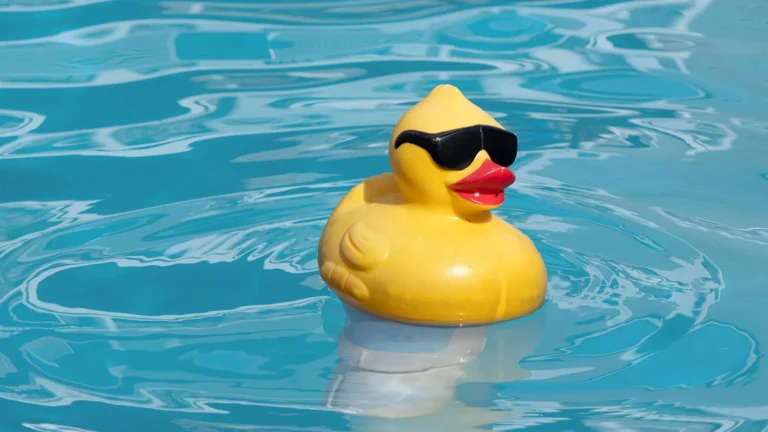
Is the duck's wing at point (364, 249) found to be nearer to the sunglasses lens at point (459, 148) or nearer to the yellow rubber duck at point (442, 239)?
the yellow rubber duck at point (442, 239)

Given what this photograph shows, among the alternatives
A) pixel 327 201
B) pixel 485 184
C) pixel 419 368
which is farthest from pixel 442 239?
pixel 327 201

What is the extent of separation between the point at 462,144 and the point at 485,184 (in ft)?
0.36

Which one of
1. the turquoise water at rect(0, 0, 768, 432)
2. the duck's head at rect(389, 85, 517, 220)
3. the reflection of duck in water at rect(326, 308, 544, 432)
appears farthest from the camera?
the duck's head at rect(389, 85, 517, 220)

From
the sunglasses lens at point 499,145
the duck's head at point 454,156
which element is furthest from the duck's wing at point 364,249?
the sunglasses lens at point 499,145

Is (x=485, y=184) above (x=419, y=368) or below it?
above

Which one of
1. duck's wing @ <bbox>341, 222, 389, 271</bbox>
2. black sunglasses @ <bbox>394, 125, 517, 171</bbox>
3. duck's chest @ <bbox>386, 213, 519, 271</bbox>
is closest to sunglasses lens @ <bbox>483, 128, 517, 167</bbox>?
black sunglasses @ <bbox>394, 125, 517, 171</bbox>

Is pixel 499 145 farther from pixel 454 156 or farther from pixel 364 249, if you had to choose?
pixel 364 249

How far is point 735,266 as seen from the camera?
354cm

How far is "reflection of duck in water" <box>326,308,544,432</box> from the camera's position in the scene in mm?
2709

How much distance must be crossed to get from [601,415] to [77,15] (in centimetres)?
358

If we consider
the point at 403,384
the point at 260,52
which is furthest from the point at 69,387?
the point at 260,52

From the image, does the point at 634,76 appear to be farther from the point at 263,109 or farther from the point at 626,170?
the point at 263,109

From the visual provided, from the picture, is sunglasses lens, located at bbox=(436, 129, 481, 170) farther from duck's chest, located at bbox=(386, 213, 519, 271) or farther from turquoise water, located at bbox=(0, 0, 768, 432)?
turquoise water, located at bbox=(0, 0, 768, 432)

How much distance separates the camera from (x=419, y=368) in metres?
2.87
